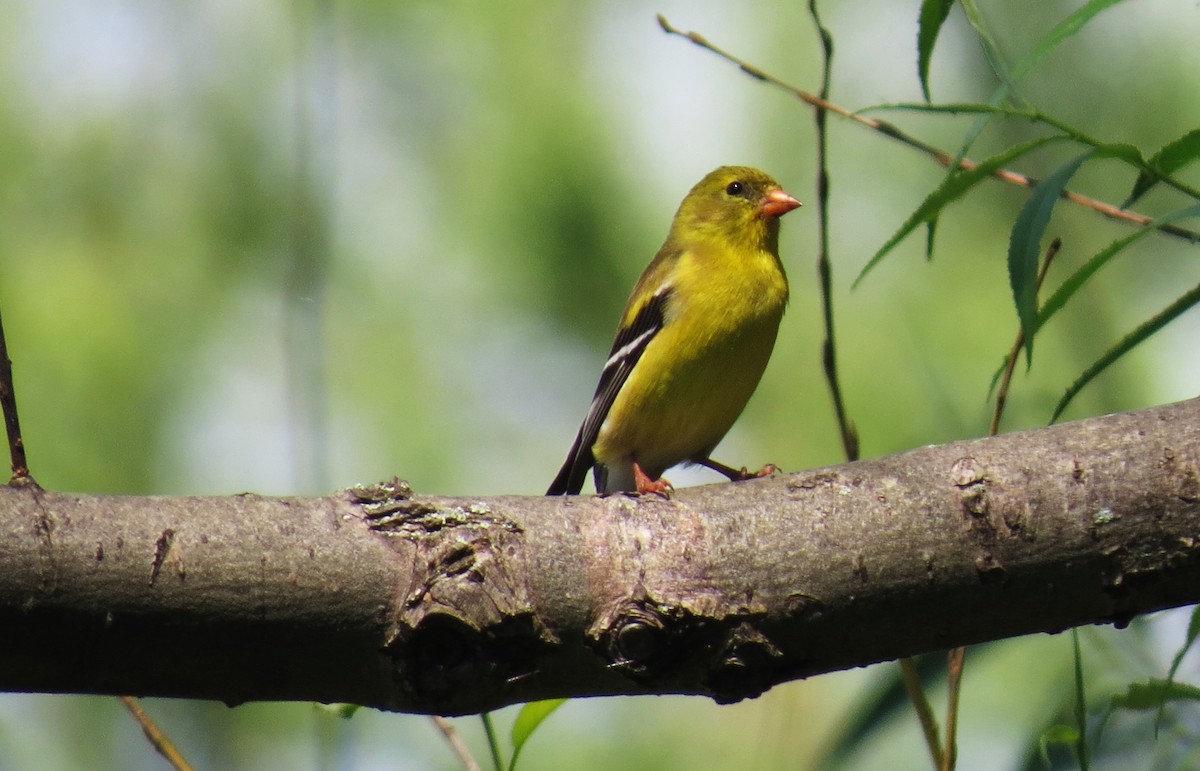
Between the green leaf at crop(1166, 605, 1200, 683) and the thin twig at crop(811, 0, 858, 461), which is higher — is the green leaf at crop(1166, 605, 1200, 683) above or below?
below

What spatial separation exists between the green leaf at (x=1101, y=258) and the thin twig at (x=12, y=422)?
1.84 meters

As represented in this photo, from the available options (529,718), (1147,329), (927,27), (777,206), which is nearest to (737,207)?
(777,206)

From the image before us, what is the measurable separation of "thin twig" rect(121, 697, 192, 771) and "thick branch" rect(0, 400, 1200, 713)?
678 mm

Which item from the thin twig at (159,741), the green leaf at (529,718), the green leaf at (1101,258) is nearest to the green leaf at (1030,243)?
the green leaf at (1101,258)

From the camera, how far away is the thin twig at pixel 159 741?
2.72 meters

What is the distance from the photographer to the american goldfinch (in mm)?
5402

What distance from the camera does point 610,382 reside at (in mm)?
5746

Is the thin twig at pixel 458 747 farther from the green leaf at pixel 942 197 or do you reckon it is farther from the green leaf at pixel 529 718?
the green leaf at pixel 942 197

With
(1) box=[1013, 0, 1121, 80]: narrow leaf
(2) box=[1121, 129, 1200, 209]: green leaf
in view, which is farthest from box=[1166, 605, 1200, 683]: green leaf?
(1) box=[1013, 0, 1121, 80]: narrow leaf

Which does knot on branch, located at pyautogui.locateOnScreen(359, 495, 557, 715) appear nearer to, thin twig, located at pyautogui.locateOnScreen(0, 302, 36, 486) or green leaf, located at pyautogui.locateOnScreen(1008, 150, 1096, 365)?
thin twig, located at pyautogui.locateOnScreen(0, 302, 36, 486)

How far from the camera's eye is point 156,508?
221 centimetres

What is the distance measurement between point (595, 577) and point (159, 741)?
3.87 feet

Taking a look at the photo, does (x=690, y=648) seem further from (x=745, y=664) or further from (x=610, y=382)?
(x=610, y=382)

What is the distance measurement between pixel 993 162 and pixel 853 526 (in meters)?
0.77
